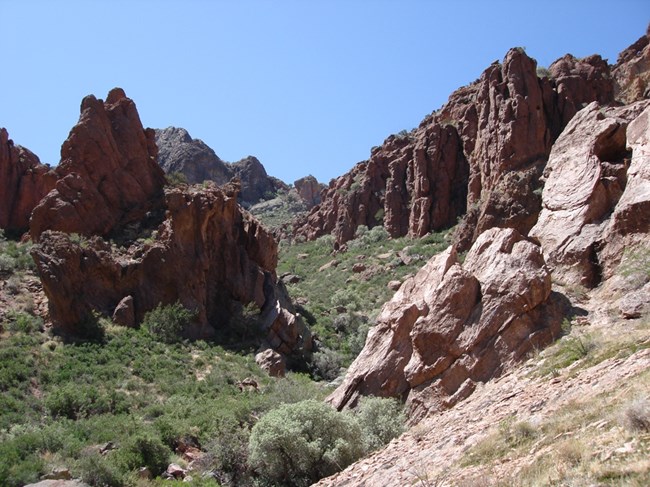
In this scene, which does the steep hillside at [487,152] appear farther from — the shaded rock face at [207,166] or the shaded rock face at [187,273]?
the shaded rock face at [207,166]

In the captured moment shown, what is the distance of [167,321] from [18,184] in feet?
58.9

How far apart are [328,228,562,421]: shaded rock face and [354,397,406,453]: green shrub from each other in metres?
0.45

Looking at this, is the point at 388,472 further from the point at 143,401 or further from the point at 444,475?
the point at 143,401

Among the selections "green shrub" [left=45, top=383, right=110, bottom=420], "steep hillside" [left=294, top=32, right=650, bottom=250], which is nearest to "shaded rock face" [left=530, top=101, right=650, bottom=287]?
"green shrub" [left=45, top=383, right=110, bottom=420]

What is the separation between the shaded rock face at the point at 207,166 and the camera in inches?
4781

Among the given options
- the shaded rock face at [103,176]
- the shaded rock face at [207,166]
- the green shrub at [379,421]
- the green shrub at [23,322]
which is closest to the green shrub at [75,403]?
the green shrub at [23,322]

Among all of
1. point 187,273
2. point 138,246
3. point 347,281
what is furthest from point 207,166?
point 187,273

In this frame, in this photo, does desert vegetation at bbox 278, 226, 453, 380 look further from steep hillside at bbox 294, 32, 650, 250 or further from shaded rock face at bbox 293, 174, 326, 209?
shaded rock face at bbox 293, 174, 326, 209

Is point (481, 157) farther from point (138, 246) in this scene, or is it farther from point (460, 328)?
point (460, 328)

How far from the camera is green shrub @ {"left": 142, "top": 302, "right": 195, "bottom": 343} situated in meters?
31.6

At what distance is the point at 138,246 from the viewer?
116 feet

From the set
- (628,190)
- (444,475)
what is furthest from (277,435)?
(628,190)

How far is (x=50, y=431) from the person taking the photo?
1903cm

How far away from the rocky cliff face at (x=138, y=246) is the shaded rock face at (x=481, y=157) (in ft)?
54.7
